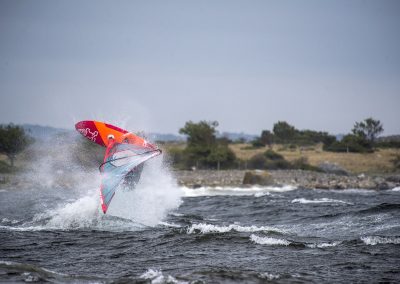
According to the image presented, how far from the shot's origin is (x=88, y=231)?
19.9 metres

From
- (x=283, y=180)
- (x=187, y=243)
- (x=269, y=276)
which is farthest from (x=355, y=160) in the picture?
(x=269, y=276)

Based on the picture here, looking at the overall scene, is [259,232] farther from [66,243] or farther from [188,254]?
[66,243]

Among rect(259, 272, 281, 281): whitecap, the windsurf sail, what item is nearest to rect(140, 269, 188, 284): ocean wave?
rect(259, 272, 281, 281): whitecap

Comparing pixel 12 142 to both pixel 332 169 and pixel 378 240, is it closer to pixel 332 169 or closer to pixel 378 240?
pixel 332 169

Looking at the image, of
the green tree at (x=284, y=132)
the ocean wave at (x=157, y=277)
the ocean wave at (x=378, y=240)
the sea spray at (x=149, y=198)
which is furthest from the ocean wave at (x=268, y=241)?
the green tree at (x=284, y=132)

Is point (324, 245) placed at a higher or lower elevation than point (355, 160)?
lower

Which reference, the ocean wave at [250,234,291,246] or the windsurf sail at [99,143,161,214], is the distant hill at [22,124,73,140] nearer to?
the windsurf sail at [99,143,161,214]

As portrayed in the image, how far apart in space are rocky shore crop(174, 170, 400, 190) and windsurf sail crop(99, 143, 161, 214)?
29106 mm

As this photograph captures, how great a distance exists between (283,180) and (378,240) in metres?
40.4

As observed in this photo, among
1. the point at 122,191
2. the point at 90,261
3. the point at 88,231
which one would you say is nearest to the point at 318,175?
the point at 122,191

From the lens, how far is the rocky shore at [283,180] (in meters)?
51.3

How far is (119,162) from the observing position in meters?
23.5

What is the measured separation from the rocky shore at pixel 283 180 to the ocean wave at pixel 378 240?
107 feet

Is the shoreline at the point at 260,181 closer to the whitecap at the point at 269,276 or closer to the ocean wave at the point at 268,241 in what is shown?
the ocean wave at the point at 268,241
